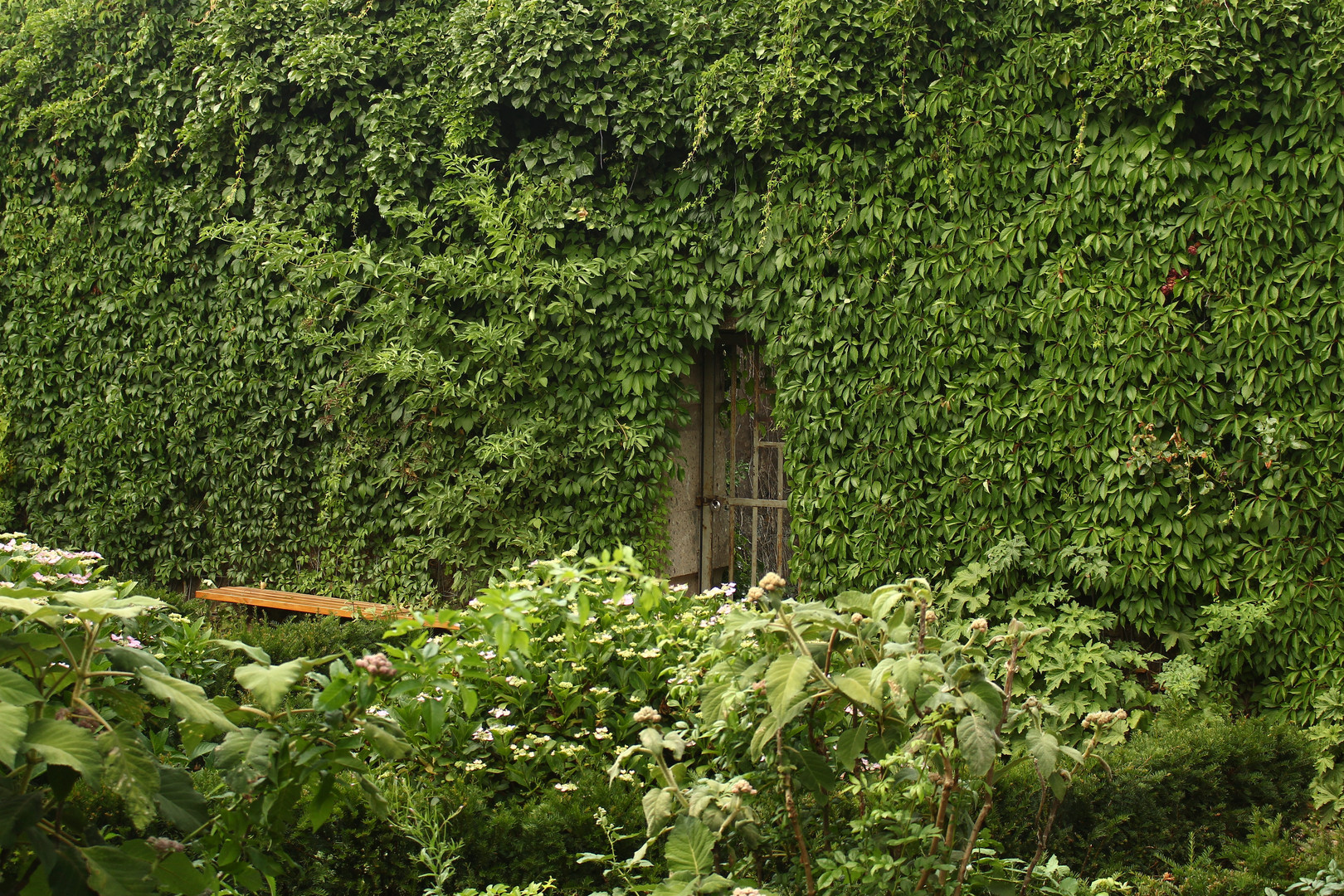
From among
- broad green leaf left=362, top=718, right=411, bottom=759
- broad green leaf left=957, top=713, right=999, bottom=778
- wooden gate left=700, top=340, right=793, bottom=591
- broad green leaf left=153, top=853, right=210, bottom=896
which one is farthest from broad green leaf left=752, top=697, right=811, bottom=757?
wooden gate left=700, top=340, right=793, bottom=591

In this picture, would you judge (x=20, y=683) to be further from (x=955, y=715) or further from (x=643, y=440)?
(x=643, y=440)

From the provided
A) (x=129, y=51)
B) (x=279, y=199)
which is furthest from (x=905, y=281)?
(x=129, y=51)

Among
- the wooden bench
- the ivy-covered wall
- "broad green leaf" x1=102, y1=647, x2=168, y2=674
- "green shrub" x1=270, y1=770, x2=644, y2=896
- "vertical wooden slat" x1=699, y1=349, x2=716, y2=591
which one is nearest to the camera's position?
"broad green leaf" x1=102, y1=647, x2=168, y2=674

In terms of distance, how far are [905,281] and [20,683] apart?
13.7 feet

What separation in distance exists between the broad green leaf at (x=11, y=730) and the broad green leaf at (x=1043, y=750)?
1.69 meters

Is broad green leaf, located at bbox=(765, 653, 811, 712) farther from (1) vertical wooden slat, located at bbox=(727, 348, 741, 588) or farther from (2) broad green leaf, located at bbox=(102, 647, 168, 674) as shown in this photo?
(1) vertical wooden slat, located at bbox=(727, 348, 741, 588)

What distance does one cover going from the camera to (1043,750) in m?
1.76

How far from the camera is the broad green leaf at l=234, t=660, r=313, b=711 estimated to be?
1585 millimetres

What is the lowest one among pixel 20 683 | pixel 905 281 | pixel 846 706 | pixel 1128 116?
pixel 846 706

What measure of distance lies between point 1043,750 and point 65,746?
1.68m

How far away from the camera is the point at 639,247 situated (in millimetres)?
5664

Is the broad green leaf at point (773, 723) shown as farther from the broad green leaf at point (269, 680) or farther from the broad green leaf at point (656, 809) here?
the broad green leaf at point (269, 680)

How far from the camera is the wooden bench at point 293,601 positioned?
19.0 ft

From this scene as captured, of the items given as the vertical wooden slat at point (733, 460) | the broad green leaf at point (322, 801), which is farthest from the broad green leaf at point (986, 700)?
the vertical wooden slat at point (733, 460)
